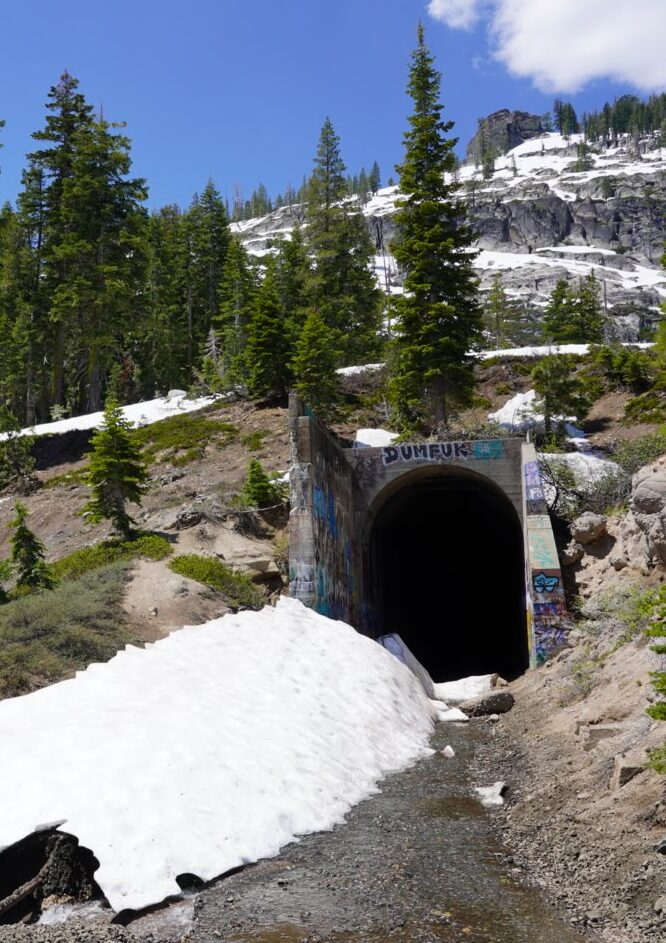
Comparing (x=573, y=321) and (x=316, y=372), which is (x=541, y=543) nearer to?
(x=316, y=372)

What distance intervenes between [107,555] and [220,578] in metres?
3.94

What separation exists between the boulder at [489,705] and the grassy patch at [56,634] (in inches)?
307

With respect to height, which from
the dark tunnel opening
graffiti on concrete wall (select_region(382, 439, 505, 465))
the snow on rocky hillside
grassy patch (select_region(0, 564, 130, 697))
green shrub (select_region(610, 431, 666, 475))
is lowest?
the dark tunnel opening

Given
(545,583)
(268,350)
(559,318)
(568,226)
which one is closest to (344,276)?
(268,350)

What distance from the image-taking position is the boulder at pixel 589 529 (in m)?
21.1

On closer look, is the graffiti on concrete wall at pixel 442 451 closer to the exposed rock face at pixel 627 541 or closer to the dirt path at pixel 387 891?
the exposed rock face at pixel 627 541

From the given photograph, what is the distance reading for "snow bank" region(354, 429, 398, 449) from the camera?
114 feet

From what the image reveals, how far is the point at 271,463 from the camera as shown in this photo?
105 ft

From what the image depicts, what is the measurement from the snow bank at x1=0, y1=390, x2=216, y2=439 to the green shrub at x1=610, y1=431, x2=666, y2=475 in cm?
2566

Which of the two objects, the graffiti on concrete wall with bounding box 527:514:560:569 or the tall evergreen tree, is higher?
the tall evergreen tree

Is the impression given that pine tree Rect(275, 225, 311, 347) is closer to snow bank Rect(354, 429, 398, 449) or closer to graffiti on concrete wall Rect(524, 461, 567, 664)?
snow bank Rect(354, 429, 398, 449)

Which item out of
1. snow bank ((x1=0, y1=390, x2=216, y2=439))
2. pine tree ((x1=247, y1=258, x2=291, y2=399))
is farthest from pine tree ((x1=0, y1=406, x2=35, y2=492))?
pine tree ((x1=247, y1=258, x2=291, y2=399))

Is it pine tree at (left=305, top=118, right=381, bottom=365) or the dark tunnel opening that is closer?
the dark tunnel opening

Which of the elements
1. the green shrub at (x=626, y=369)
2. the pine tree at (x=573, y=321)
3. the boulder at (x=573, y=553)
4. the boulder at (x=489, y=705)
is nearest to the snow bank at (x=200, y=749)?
the boulder at (x=489, y=705)
